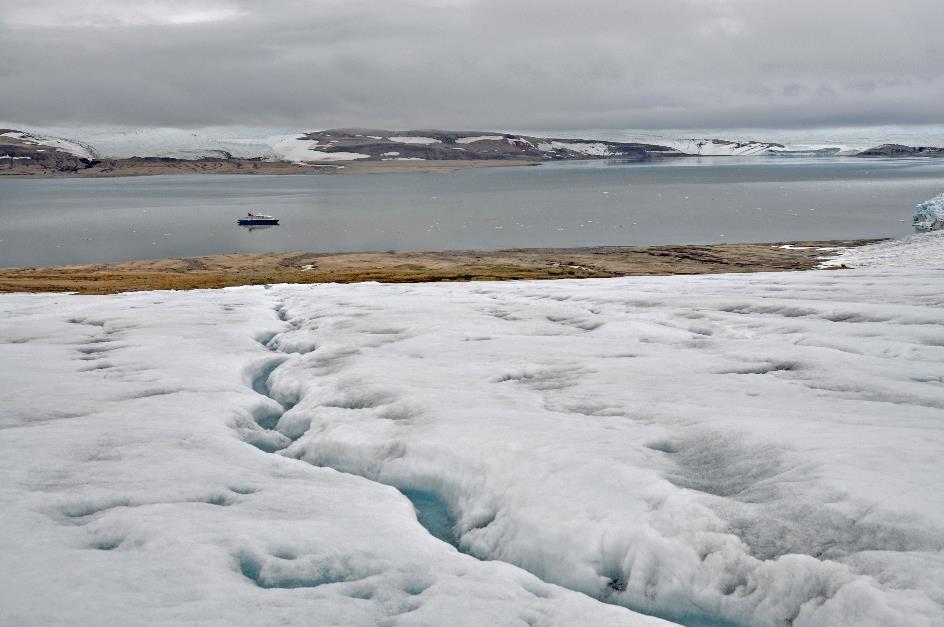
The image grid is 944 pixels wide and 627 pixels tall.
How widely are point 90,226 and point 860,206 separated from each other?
372 ft

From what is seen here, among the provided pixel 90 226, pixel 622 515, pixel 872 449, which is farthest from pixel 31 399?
pixel 90 226

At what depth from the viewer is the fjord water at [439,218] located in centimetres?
8481

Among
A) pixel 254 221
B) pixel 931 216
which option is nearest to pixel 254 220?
pixel 254 221

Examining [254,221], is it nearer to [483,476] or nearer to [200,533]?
[483,476]

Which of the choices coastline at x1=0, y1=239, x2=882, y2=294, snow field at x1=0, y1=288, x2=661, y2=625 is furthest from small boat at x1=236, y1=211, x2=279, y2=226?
snow field at x1=0, y1=288, x2=661, y2=625

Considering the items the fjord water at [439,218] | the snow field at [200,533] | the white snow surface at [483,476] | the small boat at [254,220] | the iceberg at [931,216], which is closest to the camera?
the snow field at [200,533]

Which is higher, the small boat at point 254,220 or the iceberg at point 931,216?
the iceberg at point 931,216

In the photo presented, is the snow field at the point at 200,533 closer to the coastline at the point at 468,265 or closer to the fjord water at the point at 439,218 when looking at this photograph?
the coastline at the point at 468,265

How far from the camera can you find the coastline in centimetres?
5194

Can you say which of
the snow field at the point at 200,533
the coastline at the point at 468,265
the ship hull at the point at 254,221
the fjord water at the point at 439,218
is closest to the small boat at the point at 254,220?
the ship hull at the point at 254,221

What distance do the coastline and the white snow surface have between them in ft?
104

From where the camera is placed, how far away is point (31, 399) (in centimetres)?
1274

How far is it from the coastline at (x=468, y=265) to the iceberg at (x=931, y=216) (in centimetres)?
522

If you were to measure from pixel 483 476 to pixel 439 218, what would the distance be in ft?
341
